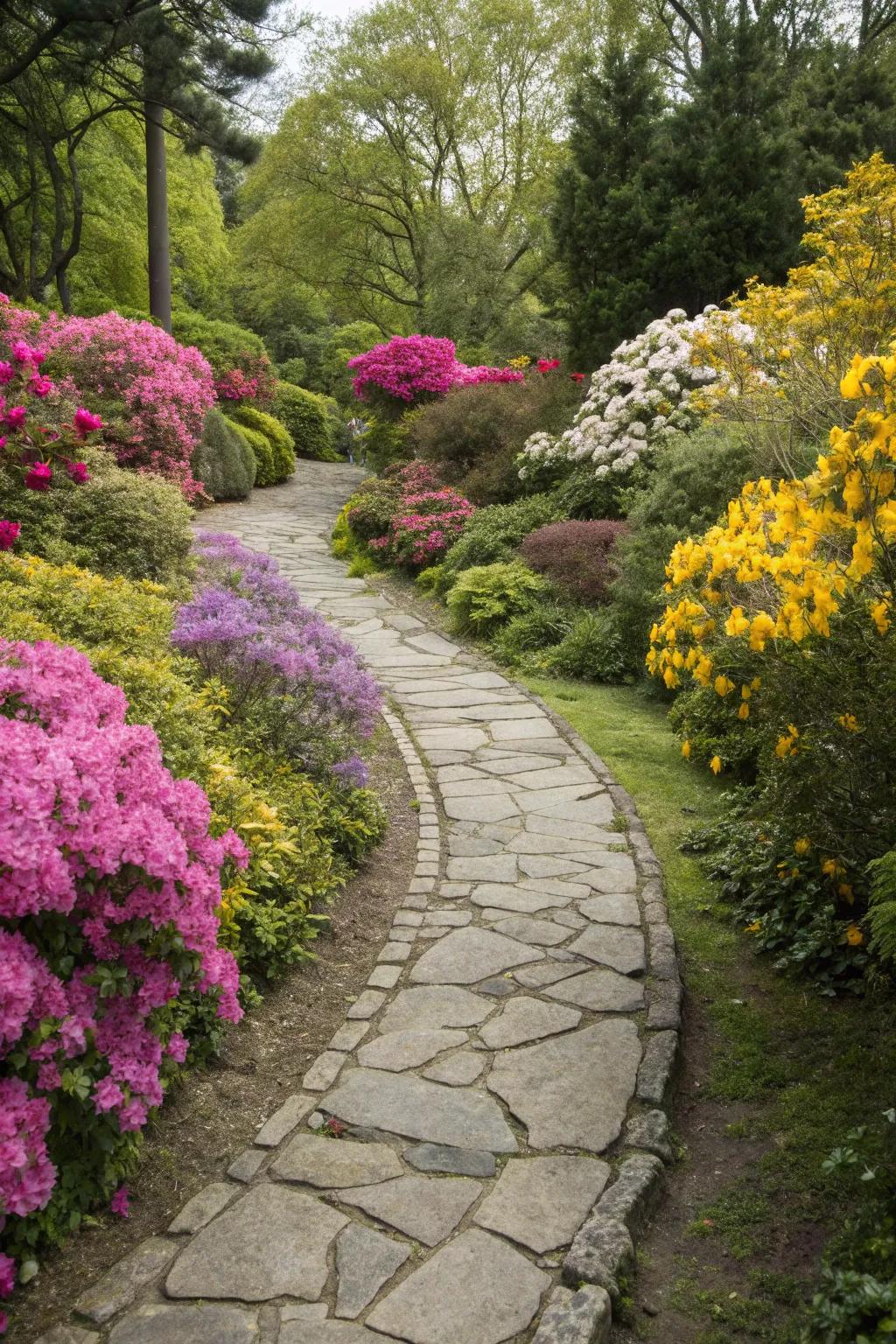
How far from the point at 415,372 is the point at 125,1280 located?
1326 centimetres

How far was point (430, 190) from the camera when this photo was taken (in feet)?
75.7

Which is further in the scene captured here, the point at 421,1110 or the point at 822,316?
the point at 822,316

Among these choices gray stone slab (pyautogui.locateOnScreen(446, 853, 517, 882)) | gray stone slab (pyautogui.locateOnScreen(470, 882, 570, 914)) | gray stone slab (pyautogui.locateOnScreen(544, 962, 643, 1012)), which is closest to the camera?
gray stone slab (pyautogui.locateOnScreen(544, 962, 643, 1012))

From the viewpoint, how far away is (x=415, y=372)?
47.0ft

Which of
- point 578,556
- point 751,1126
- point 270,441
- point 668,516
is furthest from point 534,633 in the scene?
point 270,441

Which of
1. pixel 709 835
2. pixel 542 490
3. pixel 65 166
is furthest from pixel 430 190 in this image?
pixel 709 835

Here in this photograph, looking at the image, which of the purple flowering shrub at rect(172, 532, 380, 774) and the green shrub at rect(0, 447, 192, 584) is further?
the green shrub at rect(0, 447, 192, 584)

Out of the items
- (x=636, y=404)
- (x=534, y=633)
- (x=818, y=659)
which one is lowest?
(x=534, y=633)

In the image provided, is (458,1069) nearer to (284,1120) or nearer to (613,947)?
(284,1120)

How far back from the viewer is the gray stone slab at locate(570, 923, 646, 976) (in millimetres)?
3629

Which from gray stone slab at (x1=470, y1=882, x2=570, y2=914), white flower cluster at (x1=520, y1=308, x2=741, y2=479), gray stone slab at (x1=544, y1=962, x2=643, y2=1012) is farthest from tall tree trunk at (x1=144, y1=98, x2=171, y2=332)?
gray stone slab at (x1=544, y1=962, x2=643, y2=1012)

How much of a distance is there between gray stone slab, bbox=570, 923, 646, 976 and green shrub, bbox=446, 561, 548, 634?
14.9 ft

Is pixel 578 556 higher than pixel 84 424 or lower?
lower

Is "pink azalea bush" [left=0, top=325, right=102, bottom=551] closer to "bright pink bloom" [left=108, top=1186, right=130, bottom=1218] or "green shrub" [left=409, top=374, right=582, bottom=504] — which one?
"bright pink bloom" [left=108, top=1186, right=130, bottom=1218]
